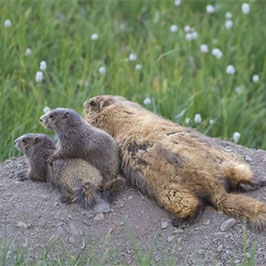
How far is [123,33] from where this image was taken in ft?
27.9

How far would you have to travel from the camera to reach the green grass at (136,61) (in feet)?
22.9

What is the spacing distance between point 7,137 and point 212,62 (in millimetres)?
2270

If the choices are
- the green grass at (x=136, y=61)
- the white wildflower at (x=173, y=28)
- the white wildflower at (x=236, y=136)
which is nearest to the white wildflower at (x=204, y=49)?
the green grass at (x=136, y=61)

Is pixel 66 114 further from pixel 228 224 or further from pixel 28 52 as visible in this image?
pixel 28 52

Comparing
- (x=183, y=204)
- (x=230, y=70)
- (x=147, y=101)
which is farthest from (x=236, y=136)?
(x=183, y=204)

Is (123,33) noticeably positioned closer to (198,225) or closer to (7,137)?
(7,137)

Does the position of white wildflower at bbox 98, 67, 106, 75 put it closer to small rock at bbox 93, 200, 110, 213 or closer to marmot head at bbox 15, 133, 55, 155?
marmot head at bbox 15, 133, 55, 155

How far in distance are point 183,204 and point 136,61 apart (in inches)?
124

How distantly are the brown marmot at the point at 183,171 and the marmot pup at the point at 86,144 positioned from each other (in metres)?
0.09

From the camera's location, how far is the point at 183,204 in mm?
4770

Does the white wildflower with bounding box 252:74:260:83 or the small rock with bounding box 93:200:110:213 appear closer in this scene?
the small rock with bounding box 93:200:110:213

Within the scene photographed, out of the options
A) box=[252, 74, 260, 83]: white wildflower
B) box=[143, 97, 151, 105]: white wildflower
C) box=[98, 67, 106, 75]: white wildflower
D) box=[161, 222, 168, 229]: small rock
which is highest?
box=[161, 222, 168, 229]: small rock

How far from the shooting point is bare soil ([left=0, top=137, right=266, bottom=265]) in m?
4.66

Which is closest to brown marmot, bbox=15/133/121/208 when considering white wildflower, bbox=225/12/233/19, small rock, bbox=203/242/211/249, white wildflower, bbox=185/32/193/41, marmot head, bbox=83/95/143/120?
marmot head, bbox=83/95/143/120
